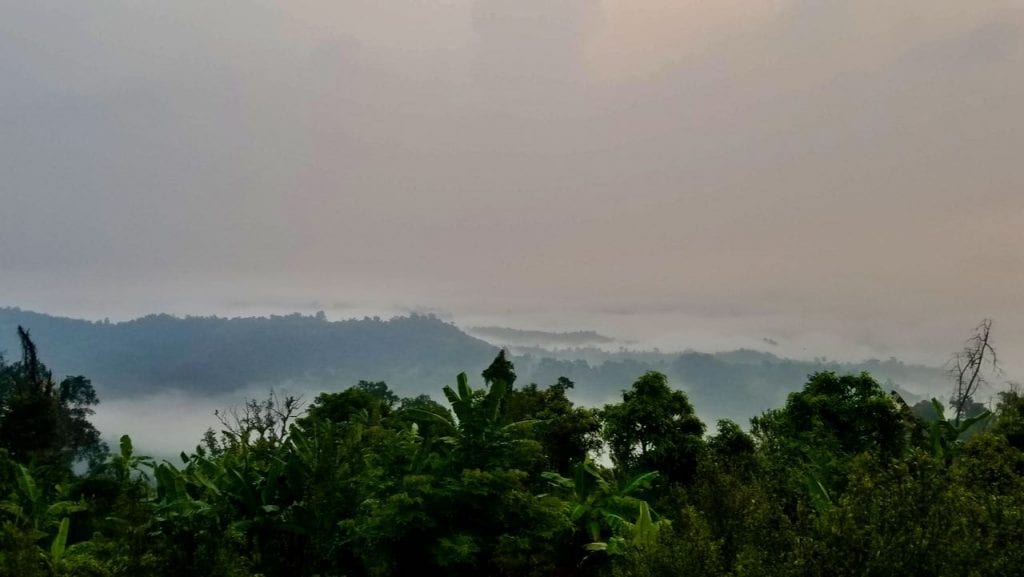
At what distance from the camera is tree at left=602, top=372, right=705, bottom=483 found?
87.5ft

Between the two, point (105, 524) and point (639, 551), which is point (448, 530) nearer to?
point (639, 551)

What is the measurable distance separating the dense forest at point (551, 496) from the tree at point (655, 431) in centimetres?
7

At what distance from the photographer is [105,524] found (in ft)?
65.8

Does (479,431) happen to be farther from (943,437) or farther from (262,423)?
(262,423)

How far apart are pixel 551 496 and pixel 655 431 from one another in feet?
34.4

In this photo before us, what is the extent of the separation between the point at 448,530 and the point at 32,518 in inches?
547

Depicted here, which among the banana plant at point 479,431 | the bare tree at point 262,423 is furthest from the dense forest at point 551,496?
the bare tree at point 262,423

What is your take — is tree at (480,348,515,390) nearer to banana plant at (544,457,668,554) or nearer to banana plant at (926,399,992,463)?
banana plant at (544,457,668,554)

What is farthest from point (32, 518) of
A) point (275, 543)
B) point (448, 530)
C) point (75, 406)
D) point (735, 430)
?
point (75, 406)

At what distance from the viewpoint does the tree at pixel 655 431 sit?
26.7m

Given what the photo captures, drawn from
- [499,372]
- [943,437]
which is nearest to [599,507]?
[499,372]

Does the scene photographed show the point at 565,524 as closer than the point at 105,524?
Yes

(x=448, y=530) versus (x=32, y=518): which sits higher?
(x=448, y=530)

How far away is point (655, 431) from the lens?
26906mm
